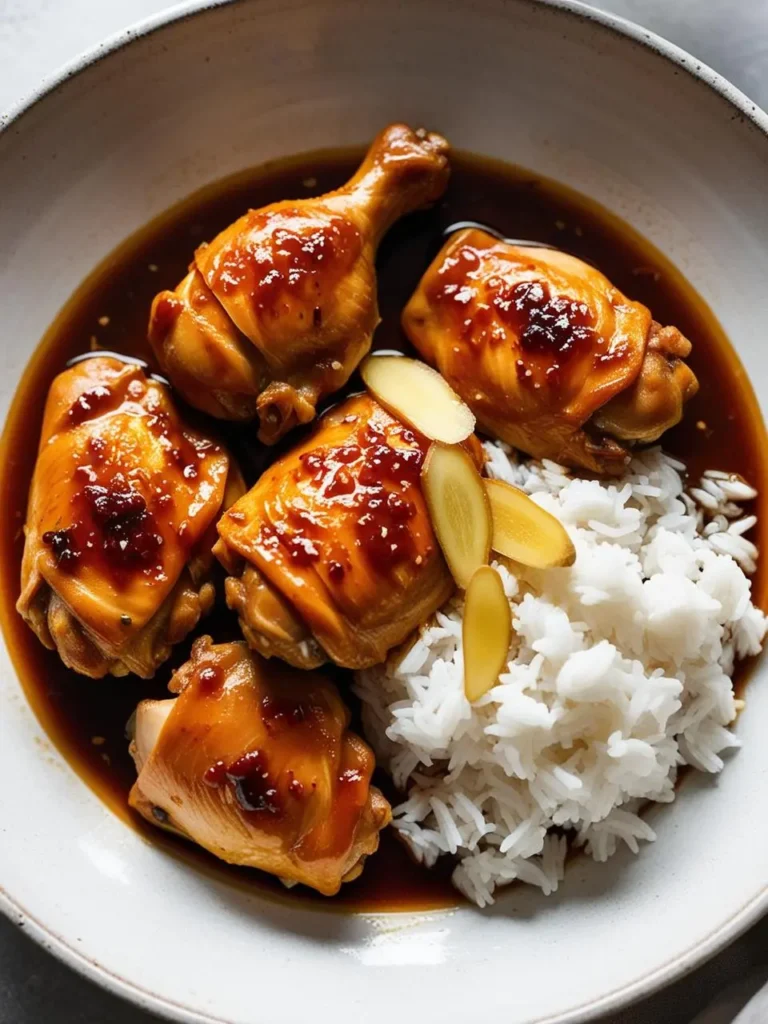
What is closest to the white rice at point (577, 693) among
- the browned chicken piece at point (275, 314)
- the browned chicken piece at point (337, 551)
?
the browned chicken piece at point (337, 551)

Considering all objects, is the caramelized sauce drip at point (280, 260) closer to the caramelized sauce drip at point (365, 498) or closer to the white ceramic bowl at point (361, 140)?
the caramelized sauce drip at point (365, 498)

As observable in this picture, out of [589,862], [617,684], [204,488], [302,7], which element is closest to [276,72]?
[302,7]

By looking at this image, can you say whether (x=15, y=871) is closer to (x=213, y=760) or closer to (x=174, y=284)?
(x=213, y=760)

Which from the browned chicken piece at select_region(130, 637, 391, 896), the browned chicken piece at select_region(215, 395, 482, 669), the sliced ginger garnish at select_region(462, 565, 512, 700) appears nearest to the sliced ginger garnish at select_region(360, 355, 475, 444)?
the browned chicken piece at select_region(215, 395, 482, 669)

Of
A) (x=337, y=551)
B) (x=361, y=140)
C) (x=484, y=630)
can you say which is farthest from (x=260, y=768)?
(x=361, y=140)

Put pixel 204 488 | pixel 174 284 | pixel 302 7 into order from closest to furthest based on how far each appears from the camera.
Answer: pixel 204 488, pixel 302 7, pixel 174 284
